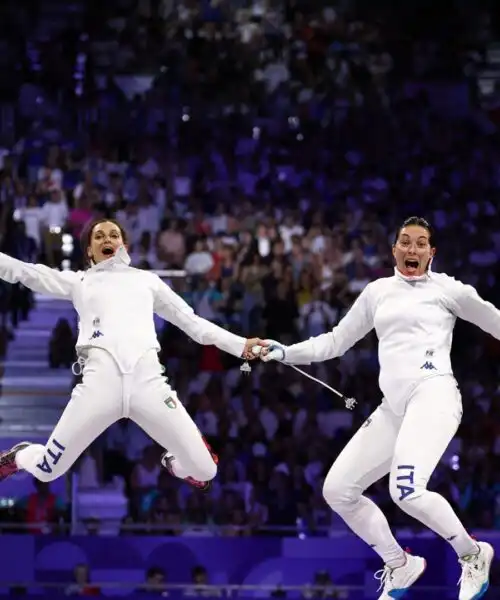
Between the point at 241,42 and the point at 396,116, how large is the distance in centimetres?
166

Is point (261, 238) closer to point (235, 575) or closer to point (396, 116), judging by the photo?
point (396, 116)

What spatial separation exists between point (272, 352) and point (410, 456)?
3.41 ft

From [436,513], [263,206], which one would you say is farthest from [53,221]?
[436,513]

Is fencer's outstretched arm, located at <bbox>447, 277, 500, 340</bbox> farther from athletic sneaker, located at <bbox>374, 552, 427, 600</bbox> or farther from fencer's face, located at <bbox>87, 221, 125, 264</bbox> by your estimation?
fencer's face, located at <bbox>87, 221, 125, 264</bbox>

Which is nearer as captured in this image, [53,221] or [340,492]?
[340,492]

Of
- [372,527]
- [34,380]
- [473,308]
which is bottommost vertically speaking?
[372,527]

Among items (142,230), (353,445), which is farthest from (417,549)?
(142,230)

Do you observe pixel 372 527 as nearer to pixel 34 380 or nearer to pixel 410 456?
pixel 410 456

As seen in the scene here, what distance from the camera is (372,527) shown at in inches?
219

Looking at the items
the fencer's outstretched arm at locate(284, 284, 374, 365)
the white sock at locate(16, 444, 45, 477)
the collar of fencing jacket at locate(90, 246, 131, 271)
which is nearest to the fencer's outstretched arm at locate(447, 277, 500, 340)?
the fencer's outstretched arm at locate(284, 284, 374, 365)

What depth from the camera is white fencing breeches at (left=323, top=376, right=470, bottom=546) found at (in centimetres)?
519

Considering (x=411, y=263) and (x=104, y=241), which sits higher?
(x=104, y=241)

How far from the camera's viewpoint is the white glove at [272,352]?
5906mm

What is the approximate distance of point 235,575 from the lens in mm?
7660
